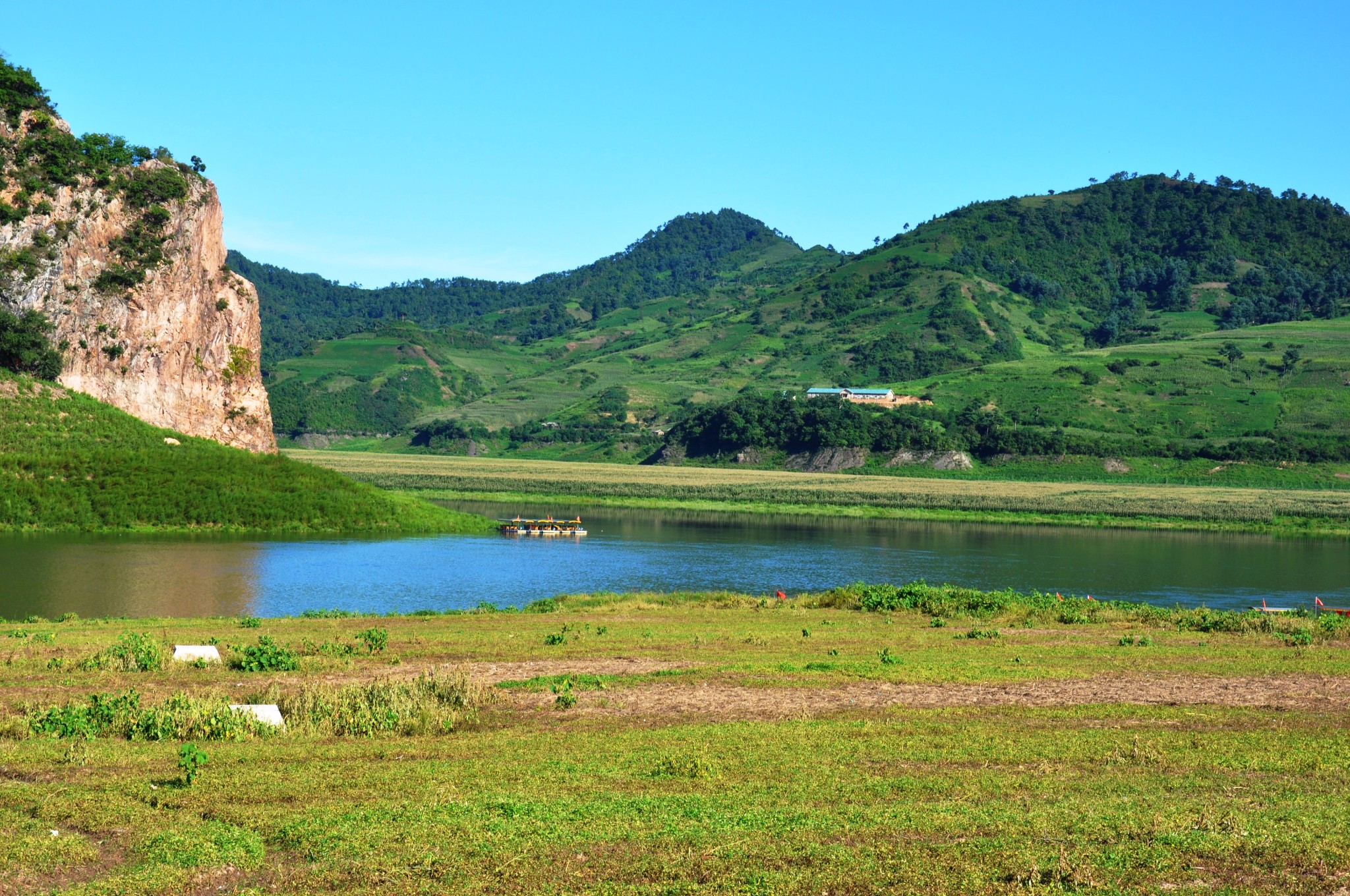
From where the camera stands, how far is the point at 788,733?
15.3 m

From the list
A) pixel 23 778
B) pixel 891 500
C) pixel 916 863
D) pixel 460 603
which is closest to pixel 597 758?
pixel 916 863

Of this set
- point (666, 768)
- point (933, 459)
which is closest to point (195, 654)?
point (666, 768)

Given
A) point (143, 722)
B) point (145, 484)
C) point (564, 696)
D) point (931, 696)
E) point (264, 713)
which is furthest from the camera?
point (145, 484)

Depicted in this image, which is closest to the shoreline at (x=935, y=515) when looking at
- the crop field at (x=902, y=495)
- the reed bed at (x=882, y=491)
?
the crop field at (x=902, y=495)

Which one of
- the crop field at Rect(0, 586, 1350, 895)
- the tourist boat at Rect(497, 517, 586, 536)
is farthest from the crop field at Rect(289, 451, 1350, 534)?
the crop field at Rect(0, 586, 1350, 895)

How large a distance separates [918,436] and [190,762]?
137599 mm

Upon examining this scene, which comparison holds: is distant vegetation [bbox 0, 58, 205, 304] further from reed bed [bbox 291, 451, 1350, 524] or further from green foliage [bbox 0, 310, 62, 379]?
reed bed [bbox 291, 451, 1350, 524]

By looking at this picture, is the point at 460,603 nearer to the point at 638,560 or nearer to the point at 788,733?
the point at 638,560

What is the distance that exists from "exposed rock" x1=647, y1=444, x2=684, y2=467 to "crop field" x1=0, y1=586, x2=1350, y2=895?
14003 cm

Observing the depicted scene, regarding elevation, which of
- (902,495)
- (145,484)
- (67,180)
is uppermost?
(67,180)

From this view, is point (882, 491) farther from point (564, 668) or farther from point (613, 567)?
point (564, 668)

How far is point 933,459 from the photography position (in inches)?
5586

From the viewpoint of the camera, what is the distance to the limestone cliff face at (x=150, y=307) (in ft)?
223

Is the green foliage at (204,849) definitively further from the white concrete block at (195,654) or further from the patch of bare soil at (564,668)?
the white concrete block at (195,654)
